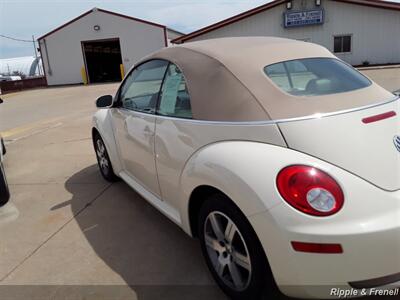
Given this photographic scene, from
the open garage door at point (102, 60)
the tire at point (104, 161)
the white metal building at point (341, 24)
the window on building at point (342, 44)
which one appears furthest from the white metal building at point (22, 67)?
the tire at point (104, 161)

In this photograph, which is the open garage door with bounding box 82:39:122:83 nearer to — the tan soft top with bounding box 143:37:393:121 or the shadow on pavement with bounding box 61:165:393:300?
the shadow on pavement with bounding box 61:165:393:300

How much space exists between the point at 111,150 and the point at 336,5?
23.6 metres

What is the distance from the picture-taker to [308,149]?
1864 mm

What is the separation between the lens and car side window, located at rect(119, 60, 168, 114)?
3082mm

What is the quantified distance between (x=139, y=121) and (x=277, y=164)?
1.67 meters

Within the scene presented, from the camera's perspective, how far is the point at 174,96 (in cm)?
280

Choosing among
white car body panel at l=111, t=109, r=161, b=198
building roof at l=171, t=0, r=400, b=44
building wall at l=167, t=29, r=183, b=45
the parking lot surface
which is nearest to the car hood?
the parking lot surface

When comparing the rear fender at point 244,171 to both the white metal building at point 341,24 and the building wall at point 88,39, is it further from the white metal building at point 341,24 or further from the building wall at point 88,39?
the building wall at point 88,39

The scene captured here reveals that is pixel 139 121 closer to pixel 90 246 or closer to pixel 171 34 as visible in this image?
pixel 90 246

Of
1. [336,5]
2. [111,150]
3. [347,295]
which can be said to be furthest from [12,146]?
[336,5]

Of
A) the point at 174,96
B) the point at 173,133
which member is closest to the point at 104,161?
the point at 174,96

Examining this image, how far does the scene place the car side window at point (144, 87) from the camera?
3082mm

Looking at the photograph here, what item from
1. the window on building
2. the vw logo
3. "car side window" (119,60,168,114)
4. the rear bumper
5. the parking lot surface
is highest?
the window on building

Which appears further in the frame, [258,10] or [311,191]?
[258,10]
